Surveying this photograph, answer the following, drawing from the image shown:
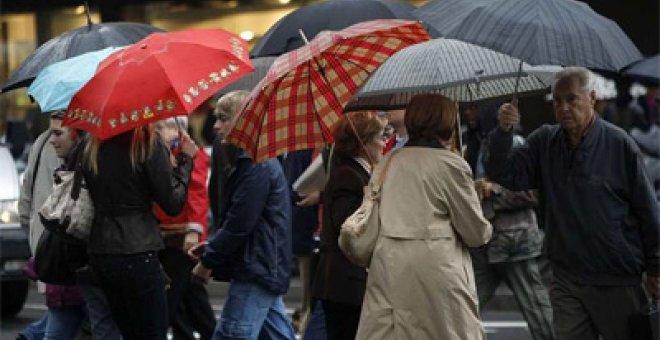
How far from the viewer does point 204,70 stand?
6977mm

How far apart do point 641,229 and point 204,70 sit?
2120 mm

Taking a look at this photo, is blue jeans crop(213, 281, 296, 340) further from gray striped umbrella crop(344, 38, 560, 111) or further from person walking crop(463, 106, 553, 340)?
person walking crop(463, 106, 553, 340)

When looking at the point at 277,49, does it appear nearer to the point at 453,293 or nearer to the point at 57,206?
the point at 57,206

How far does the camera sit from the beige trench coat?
607 centimetres

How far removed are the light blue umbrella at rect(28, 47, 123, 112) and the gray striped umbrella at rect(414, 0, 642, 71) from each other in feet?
7.17

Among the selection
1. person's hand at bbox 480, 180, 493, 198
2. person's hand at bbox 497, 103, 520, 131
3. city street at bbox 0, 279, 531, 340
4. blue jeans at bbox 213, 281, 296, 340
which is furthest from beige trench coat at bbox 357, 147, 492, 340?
city street at bbox 0, 279, 531, 340

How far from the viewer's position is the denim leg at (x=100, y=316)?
25.3 feet

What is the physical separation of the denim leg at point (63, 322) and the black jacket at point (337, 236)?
1.91m

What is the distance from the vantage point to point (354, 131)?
23.3 ft

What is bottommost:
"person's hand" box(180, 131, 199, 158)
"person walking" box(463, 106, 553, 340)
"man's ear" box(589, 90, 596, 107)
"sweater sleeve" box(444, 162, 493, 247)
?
"person walking" box(463, 106, 553, 340)

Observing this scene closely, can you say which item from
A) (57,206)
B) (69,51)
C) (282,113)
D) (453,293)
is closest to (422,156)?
(453,293)

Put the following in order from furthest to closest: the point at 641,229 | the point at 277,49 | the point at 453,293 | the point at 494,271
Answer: the point at 494,271
the point at 277,49
the point at 641,229
the point at 453,293

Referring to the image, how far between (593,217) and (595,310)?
1.39ft

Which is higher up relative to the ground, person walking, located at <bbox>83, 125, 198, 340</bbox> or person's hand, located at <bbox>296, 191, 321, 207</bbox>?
person walking, located at <bbox>83, 125, 198, 340</bbox>
